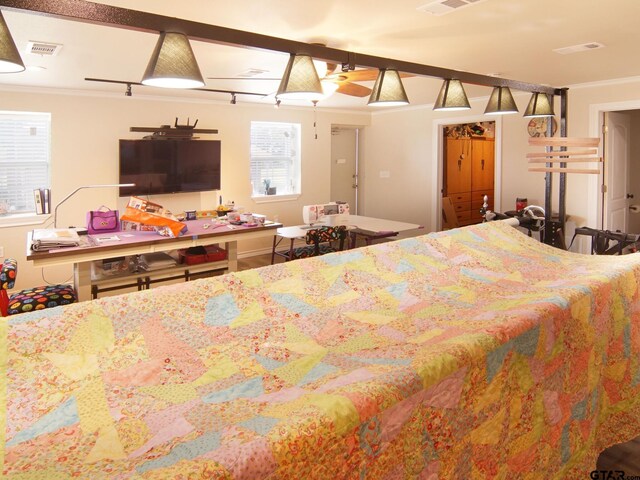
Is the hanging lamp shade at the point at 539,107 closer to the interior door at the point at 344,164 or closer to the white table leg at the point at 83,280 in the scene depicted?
the white table leg at the point at 83,280

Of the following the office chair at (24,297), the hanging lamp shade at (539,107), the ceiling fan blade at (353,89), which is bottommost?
the office chair at (24,297)

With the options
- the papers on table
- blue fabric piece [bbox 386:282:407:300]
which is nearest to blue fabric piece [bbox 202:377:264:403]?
blue fabric piece [bbox 386:282:407:300]

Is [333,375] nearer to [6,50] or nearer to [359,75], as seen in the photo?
[6,50]

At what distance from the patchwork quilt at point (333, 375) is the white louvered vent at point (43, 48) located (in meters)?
2.96

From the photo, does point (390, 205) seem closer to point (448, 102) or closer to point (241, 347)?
point (448, 102)

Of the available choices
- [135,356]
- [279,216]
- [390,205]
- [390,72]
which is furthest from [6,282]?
[390,205]

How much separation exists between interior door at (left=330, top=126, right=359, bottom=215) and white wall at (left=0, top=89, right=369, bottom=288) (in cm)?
116

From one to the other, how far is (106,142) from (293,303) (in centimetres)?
515

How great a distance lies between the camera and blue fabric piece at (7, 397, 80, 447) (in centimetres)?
109

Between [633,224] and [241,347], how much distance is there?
758 centimetres

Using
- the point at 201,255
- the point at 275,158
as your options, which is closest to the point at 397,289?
the point at 201,255

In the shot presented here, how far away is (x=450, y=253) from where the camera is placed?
2434 mm

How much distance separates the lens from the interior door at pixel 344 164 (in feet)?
28.7

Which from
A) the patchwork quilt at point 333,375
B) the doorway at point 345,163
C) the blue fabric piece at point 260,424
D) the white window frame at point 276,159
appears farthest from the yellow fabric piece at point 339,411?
the doorway at point 345,163
